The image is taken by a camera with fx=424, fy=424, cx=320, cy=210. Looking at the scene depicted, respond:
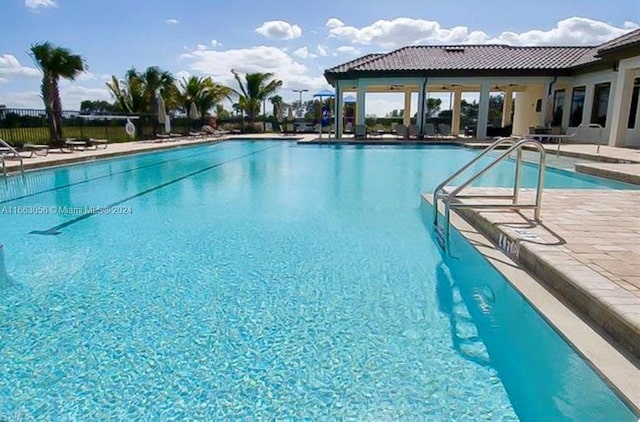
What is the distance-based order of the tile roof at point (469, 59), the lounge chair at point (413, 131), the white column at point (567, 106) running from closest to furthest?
the white column at point (567, 106)
the tile roof at point (469, 59)
the lounge chair at point (413, 131)

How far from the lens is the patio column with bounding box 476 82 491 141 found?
19.8 m

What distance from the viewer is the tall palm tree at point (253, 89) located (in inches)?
1225

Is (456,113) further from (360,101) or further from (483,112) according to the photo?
(360,101)

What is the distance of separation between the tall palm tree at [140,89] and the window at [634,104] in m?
21.5

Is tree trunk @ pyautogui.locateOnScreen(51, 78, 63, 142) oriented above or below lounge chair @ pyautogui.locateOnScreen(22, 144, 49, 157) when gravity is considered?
above

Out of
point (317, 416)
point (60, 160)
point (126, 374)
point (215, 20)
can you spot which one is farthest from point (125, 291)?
point (215, 20)

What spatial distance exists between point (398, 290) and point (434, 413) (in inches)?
64.0

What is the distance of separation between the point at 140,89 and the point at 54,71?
9106 millimetres

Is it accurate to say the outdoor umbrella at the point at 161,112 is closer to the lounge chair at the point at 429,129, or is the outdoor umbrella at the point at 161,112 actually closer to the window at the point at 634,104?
the lounge chair at the point at 429,129

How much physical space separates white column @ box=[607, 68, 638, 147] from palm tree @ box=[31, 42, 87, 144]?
61.0 feet

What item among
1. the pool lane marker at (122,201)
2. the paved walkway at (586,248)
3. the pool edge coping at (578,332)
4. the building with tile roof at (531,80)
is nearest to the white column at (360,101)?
the building with tile roof at (531,80)

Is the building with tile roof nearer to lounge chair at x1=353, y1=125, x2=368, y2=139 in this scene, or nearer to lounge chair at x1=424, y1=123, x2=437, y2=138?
lounge chair at x1=424, y1=123, x2=437, y2=138

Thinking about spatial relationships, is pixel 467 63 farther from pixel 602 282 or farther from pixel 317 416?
pixel 317 416

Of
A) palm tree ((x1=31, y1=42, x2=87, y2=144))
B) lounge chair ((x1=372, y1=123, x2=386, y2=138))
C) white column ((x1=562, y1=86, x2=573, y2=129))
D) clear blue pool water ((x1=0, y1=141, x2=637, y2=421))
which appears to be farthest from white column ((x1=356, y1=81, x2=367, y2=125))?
clear blue pool water ((x1=0, y1=141, x2=637, y2=421))
